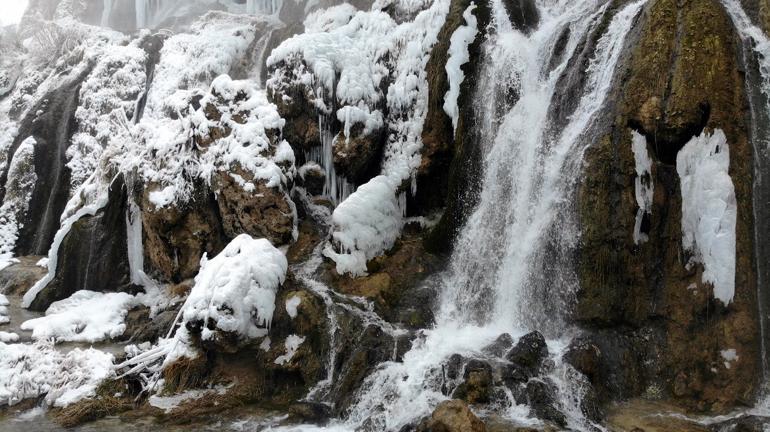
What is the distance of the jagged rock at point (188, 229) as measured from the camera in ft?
44.1

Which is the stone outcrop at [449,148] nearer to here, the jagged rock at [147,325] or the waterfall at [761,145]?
the waterfall at [761,145]

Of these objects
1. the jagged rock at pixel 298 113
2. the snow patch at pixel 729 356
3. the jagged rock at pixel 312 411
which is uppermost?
the jagged rock at pixel 298 113

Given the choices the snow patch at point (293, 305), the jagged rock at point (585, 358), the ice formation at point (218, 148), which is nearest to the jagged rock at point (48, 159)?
the ice formation at point (218, 148)

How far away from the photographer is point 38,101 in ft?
71.1

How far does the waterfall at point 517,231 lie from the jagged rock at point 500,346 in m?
0.18

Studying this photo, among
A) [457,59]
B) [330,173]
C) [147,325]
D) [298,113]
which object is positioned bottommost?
[147,325]

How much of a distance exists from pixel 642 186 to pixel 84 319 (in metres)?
12.0

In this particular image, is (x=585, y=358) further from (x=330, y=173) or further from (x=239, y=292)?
(x=330, y=173)

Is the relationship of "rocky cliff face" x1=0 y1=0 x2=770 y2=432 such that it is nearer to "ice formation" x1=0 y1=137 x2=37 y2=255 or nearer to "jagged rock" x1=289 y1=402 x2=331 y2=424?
"jagged rock" x1=289 y1=402 x2=331 y2=424

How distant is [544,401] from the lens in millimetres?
7816

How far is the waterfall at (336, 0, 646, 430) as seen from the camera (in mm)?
8477

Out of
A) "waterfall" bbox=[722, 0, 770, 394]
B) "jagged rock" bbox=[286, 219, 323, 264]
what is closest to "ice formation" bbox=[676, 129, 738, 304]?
"waterfall" bbox=[722, 0, 770, 394]

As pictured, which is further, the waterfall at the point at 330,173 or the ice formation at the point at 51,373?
the waterfall at the point at 330,173

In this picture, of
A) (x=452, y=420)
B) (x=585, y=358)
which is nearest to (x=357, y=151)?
(x=585, y=358)
